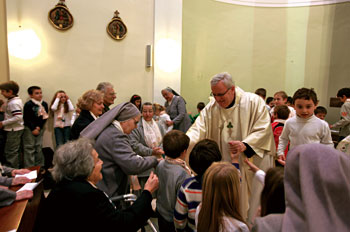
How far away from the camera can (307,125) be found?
285 cm

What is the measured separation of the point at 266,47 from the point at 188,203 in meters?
9.02

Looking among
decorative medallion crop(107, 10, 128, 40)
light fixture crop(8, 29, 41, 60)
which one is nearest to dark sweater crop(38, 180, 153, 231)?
light fixture crop(8, 29, 41, 60)

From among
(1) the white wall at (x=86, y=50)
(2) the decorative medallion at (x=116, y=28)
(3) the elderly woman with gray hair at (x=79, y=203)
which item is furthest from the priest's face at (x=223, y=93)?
(2) the decorative medallion at (x=116, y=28)

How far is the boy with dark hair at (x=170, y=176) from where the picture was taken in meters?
2.03

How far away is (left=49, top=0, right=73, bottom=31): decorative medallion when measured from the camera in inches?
229

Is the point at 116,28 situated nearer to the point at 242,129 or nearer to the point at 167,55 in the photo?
the point at 167,55

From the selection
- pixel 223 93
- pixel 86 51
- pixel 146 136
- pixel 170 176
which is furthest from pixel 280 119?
pixel 86 51

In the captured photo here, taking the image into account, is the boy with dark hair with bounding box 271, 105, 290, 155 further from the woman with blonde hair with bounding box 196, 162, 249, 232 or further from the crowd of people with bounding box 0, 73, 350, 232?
the woman with blonde hair with bounding box 196, 162, 249, 232

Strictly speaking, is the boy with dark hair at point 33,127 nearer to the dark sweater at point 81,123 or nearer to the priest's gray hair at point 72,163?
the dark sweater at point 81,123

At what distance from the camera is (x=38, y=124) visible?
5.42m

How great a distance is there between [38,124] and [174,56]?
13.3ft

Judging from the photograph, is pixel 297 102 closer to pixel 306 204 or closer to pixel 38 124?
pixel 306 204

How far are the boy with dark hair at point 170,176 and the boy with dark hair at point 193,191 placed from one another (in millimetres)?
266

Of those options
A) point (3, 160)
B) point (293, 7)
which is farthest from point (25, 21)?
point (293, 7)
